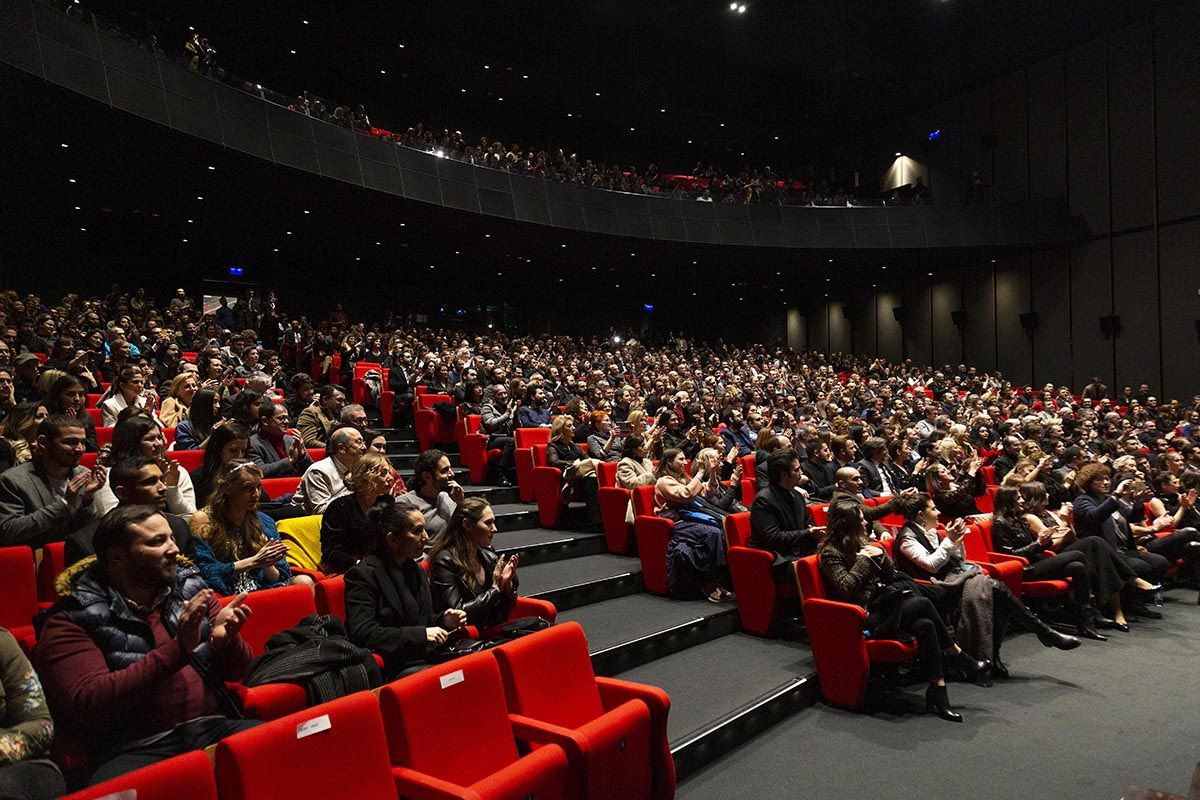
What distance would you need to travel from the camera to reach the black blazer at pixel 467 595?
8.23ft

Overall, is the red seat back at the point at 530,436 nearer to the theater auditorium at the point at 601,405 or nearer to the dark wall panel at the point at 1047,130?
the theater auditorium at the point at 601,405

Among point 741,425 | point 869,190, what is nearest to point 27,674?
point 741,425

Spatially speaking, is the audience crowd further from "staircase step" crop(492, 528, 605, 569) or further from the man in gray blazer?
"staircase step" crop(492, 528, 605, 569)

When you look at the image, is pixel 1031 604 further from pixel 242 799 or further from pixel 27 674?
pixel 27 674

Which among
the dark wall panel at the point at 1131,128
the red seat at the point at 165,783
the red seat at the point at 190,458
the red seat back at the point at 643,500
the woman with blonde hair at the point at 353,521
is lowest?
the red seat back at the point at 643,500

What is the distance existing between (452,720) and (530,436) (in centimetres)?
453

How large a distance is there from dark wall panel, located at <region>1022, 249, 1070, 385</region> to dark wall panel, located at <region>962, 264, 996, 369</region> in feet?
2.93

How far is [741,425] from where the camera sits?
6.86m

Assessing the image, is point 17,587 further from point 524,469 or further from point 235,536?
point 524,469

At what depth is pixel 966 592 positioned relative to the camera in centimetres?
345

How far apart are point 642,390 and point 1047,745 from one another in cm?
744

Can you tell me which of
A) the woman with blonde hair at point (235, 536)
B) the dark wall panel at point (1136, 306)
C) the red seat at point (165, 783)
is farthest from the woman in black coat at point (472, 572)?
the dark wall panel at point (1136, 306)

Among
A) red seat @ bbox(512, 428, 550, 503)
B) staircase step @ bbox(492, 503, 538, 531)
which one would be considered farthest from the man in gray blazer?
red seat @ bbox(512, 428, 550, 503)

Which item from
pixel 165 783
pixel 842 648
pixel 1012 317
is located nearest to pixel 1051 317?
pixel 1012 317
